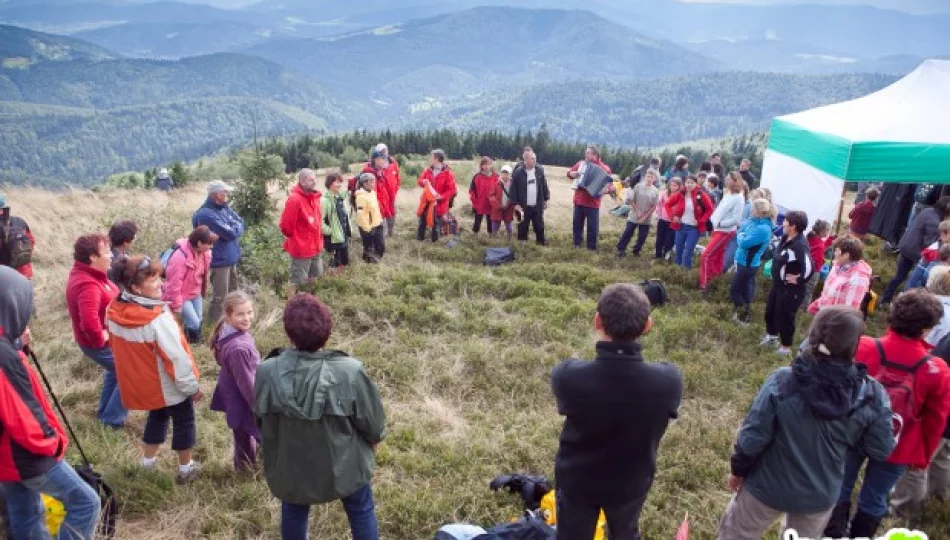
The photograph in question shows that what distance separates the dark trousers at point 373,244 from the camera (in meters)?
9.37

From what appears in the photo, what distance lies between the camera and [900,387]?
3.22 m

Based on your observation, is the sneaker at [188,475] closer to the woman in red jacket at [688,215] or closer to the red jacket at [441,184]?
the red jacket at [441,184]

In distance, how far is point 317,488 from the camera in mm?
2824

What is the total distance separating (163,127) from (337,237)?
212 metres

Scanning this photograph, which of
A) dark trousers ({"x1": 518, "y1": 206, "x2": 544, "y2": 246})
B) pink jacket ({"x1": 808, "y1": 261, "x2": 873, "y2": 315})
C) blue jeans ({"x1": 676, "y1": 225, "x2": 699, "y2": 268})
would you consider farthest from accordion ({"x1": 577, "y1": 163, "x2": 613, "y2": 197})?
pink jacket ({"x1": 808, "y1": 261, "x2": 873, "y2": 315})

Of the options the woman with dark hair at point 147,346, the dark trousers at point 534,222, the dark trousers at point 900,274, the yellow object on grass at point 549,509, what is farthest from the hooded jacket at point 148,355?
the dark trousers at point 900,274

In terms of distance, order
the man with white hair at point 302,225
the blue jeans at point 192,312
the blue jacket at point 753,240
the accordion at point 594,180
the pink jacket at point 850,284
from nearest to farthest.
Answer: the pink jacket at point 850,284 < the blue jeans at point 192,312 < the blue jacket at point 753,240 < the man with white hair at point 302,225 < the accordion at point 594,180

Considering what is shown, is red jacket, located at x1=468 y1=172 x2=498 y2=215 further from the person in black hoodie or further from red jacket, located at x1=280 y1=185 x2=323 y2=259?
the person in black hoodie

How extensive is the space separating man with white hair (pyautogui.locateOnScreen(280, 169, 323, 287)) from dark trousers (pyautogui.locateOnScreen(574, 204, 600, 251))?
16.3 ft

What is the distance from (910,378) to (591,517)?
198 centimetres

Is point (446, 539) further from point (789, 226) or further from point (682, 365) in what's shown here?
point (789, 226)

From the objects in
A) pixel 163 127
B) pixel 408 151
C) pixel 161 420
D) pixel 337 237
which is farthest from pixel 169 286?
pixel 163 127

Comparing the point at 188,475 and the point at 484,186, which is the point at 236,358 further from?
the point at 484,186

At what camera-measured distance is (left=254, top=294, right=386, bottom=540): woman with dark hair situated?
2719 mm
